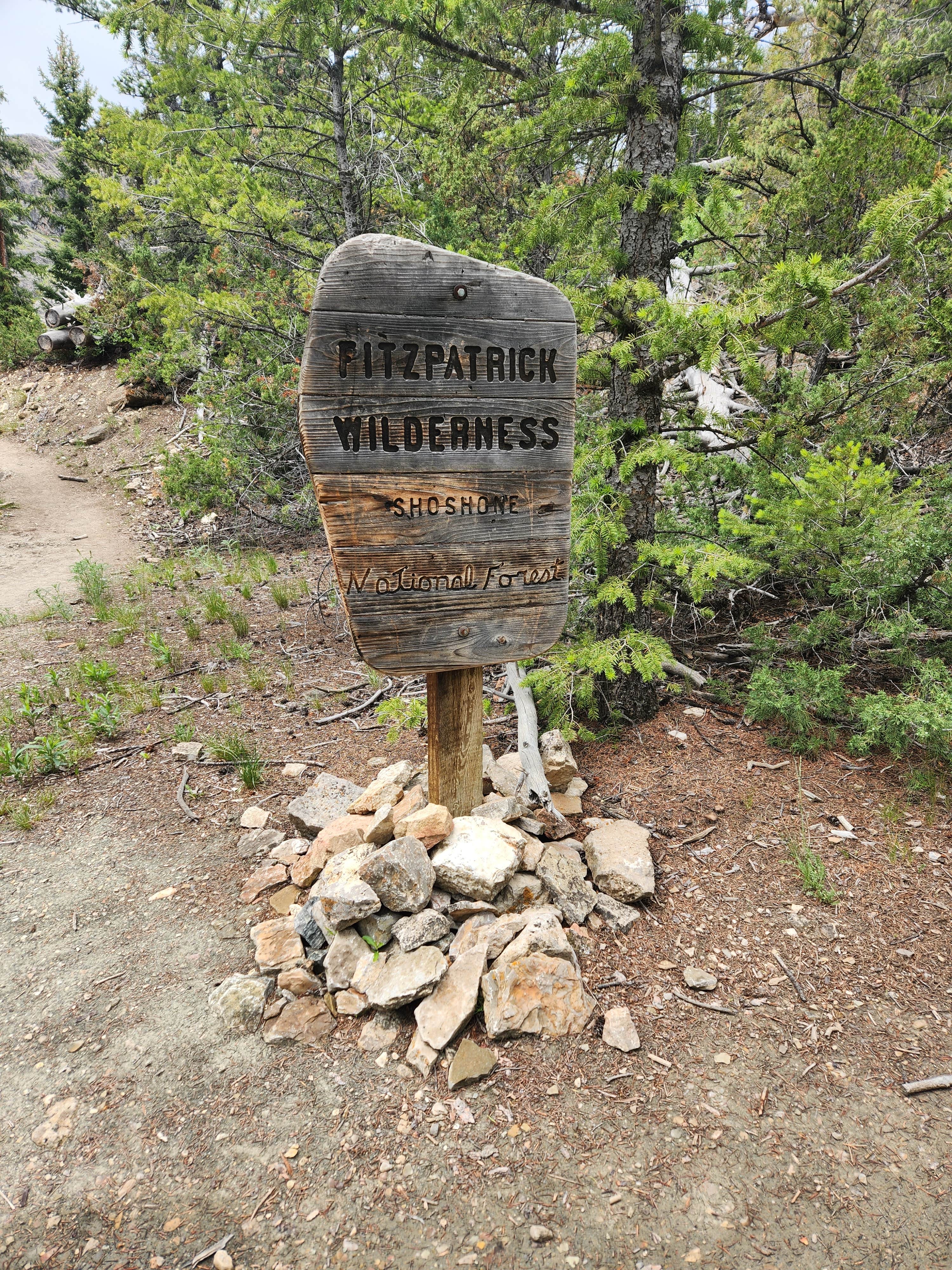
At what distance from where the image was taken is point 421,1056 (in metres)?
2.30

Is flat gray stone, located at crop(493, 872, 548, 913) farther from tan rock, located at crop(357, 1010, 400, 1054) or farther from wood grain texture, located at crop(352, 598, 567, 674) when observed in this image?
wood grain texture, located at crop(352, 598, 567, 674)

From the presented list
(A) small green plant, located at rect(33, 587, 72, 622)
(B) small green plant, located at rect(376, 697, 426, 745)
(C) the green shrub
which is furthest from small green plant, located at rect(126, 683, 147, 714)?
(C) the green shrub

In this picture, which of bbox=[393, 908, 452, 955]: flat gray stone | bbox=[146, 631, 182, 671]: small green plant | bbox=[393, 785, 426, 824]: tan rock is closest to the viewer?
bbox=[393, 908, 452, 955]: flat gray stone

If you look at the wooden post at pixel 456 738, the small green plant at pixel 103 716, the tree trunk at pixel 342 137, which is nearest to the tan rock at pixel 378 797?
the wooden post at pixel 456 738

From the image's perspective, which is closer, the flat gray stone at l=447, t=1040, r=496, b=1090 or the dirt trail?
the flat gray stone at l=447, t=1040, r=496, b=1090

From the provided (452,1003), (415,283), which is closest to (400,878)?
(452,1003)

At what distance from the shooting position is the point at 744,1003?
2463 mm

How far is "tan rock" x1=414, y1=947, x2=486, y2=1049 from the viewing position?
233 centimetres

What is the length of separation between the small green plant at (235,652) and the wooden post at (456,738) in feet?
11.5

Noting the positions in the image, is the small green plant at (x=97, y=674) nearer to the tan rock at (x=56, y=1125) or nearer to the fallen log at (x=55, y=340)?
the tan rock at (x=56, y=1125)

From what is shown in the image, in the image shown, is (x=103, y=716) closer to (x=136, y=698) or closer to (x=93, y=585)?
(x=136, y=698)

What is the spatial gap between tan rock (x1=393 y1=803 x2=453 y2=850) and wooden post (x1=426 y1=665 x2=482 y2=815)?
158 mm

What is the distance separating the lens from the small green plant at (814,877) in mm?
2852

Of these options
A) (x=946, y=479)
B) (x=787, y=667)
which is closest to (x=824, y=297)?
(x=946, y=479)
